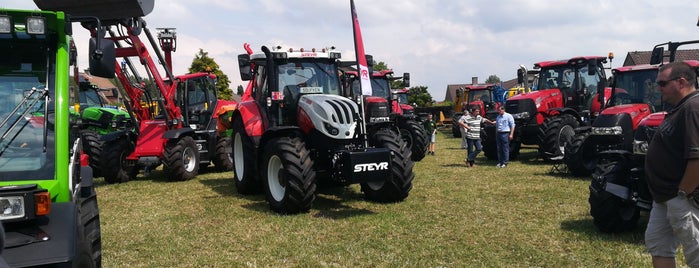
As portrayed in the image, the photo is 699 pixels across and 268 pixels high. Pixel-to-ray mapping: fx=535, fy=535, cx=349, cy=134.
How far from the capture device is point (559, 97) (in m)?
12.7

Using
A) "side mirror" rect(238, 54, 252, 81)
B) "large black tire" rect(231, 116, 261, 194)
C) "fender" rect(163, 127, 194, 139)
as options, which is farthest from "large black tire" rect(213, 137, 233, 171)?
"side mirror" rect(238, 54, 252, 81)

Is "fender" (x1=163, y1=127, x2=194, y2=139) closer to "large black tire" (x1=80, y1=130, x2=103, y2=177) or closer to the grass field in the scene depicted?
the grass field

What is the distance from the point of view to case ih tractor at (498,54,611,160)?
39.8 feet

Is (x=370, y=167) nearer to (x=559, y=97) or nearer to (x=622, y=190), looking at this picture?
(x=622, y=190)

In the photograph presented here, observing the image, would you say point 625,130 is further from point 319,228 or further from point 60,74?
point 60,74

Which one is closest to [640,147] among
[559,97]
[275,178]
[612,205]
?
[612,205]

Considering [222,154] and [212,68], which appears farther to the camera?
[212,68]

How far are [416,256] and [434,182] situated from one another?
464cm

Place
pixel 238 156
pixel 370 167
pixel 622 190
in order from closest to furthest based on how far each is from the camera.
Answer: pixel 622 190, pixel 370 167, pixel 238 156

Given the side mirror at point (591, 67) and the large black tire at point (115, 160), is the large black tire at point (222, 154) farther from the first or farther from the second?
the side mirror at point (591, 67)

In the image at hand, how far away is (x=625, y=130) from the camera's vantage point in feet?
27.7

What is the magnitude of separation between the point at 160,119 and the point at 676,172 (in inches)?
379

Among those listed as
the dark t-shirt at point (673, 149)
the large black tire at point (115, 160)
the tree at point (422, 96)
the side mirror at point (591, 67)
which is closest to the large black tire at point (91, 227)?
the dark t-shirt at point (673, 149)

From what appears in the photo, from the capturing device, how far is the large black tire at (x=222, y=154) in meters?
11.5
